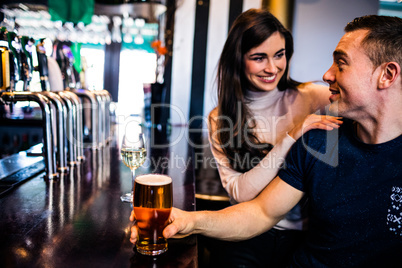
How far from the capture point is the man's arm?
1042 millimetres

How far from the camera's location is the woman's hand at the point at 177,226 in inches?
32.3

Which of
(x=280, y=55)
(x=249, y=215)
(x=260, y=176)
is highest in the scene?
(x=280, y=55)

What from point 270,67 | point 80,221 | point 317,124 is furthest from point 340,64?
point 80,221

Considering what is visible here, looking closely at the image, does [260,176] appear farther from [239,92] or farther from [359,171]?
[239,92]

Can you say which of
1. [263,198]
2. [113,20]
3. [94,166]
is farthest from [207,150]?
[113,20]

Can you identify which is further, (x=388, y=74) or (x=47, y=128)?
(x=47, y=128)

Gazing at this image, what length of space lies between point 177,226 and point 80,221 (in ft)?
0.97

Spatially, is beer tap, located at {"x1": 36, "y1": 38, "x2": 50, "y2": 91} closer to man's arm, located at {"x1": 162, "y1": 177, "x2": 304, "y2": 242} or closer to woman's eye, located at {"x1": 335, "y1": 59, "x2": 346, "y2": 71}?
man's arm, located at {"x1": 162, "y1": 177, "x2": 304, "y2": 242}

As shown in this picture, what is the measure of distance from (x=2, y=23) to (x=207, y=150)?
1622mm

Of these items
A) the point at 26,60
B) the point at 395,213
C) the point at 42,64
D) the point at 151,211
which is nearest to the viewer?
the point at 151,211

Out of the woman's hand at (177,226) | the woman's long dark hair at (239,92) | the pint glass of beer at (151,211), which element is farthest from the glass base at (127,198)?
the woman's long dark hair at (239,92)

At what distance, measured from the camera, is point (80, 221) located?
3.16ft

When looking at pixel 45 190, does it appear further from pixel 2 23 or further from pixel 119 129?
pixel 119 129

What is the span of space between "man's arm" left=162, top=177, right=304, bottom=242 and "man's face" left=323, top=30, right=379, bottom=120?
34cm
